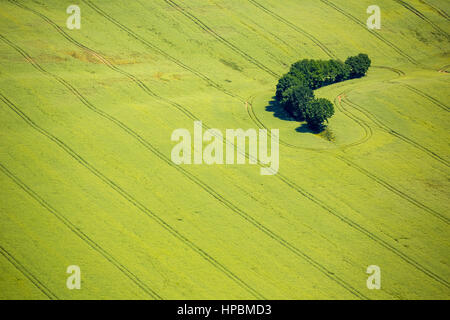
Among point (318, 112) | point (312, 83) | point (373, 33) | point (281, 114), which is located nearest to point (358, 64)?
point (312, 83)

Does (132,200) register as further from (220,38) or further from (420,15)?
(420,15)

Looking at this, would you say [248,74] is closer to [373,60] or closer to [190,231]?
[373,60]

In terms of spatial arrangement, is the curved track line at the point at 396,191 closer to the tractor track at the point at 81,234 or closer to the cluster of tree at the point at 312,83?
the cluster of tree at the point at 312,83

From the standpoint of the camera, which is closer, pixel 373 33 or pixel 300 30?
pixel 300 30

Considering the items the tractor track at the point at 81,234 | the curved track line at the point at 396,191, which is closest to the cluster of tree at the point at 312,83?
the curved track line at the point at 396,191

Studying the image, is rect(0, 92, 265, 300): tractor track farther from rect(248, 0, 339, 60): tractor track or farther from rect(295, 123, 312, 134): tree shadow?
rect(248, 0, 339, 60): tractor track

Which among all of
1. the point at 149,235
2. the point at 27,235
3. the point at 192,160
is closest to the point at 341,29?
the point at 192,160
